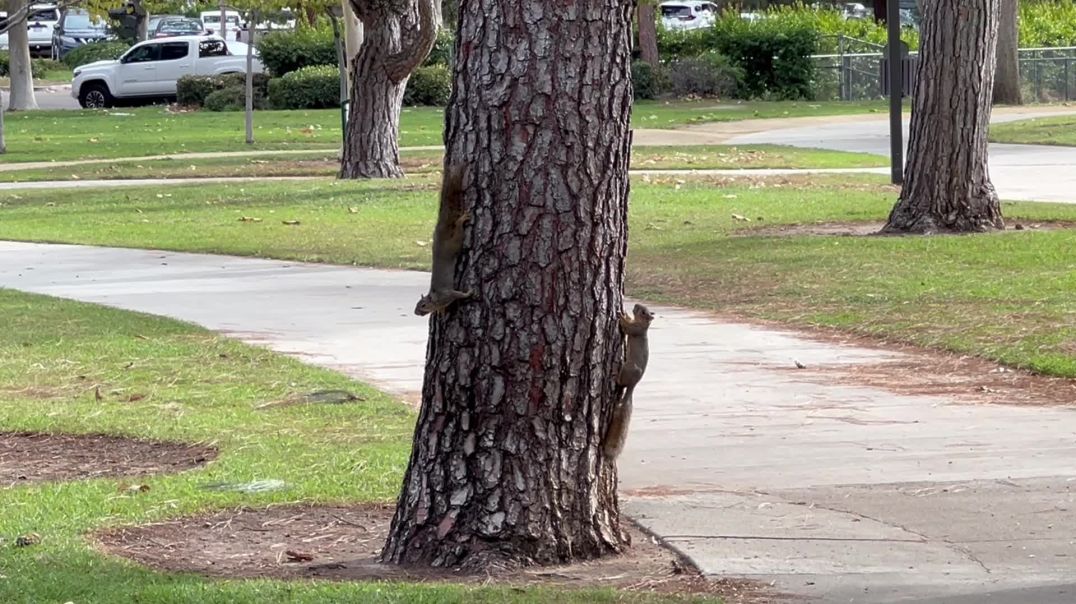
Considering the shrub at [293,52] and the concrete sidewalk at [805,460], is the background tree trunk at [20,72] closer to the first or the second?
the shrub at [293,52]

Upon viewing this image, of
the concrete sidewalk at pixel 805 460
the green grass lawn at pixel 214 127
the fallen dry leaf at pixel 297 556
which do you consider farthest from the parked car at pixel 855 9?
the fallen dry leaf at pixel 297 556

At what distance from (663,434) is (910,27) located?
138 feet

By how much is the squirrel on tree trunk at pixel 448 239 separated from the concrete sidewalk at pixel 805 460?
114cm

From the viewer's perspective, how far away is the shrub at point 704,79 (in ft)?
138

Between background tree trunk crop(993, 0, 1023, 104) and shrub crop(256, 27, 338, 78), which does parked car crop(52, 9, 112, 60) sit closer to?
shrub crop(256, 27, 338, 78)

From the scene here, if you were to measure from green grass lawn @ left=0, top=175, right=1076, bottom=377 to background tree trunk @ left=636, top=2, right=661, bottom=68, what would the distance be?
2108cm

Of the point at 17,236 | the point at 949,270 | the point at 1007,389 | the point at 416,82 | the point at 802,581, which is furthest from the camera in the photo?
the point at 416,82

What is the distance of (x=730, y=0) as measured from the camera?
68.9 metres

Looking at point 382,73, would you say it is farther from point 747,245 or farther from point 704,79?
point 704,79

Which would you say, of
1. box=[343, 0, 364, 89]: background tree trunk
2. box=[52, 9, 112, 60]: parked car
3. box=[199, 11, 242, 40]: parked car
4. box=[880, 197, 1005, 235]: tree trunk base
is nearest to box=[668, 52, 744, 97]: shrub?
box=[343, 0, 364, 89]: background tree trunk

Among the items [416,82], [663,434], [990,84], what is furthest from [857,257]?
[416,82]

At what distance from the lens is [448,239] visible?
228 inches

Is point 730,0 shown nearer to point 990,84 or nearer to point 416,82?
point 416,82

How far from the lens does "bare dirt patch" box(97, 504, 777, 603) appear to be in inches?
215
